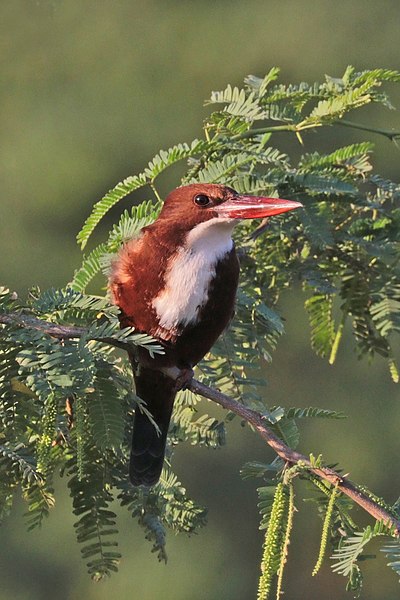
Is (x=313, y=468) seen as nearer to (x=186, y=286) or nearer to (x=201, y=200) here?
(x=186, y=286)

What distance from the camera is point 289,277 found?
8.55 ft

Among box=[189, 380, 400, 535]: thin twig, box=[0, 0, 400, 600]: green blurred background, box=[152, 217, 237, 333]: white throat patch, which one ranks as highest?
box=[0, 0, 400, 600]: green blurred background

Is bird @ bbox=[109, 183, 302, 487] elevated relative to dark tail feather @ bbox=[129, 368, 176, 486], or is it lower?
elevated

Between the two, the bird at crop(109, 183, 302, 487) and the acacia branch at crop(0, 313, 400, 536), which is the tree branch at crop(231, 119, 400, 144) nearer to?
the bird at crop(109, 183, 302, 487)

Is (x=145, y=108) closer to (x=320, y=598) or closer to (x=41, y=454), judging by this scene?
Result: (x=320, y=598)

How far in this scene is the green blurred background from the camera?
18.1 feet

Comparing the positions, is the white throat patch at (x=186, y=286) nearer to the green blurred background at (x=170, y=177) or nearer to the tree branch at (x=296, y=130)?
the tree branch at (x=296, y=130)

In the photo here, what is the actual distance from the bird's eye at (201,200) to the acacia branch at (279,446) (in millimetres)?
460

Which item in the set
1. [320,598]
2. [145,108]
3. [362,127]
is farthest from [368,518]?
[362,127]

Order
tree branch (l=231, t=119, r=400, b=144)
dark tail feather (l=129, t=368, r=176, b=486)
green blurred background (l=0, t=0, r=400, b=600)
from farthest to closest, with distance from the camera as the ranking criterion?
green blurred background (l=0, t=0, r=400, b=600), tree branch (l=231, t=119, r=400, b=144), dark tail feather (l=129, t=368, r=176, b=486)

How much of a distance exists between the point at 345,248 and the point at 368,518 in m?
3.18

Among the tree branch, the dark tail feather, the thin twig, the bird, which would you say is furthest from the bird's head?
the thin twig

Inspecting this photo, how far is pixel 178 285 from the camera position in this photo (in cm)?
229

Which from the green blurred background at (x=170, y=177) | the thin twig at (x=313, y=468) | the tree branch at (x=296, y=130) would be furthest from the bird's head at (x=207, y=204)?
the green blurred background at (x=170, y=177)
